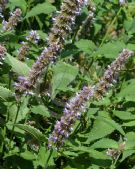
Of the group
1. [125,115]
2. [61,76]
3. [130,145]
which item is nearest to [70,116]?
[61,76]

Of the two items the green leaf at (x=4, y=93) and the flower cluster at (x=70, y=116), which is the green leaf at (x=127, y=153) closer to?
the flower cluster at (x=70, y=116)

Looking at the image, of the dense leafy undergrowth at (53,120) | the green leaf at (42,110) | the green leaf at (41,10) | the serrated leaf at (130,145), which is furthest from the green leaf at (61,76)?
the green leaf at (41,10)

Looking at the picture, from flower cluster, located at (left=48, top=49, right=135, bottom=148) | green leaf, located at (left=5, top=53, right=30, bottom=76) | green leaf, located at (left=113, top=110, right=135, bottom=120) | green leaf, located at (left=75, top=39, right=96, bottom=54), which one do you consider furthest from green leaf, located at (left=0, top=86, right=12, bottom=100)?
green leaf, located at (left=75, top=39, right=96, bottom=54)

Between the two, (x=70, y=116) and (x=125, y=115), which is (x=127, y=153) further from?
(x=70, y=116)

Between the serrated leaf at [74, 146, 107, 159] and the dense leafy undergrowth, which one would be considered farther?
the serrated leaf at [74, 146, 107, 159]

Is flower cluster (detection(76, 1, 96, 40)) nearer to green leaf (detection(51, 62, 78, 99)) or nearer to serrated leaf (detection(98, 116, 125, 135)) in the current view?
green leaf (detection(51, 62, 78, 99))

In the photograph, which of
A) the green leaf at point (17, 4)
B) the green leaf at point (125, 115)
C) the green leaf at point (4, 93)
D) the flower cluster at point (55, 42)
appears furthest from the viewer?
the green leaf at point (17, 4)
